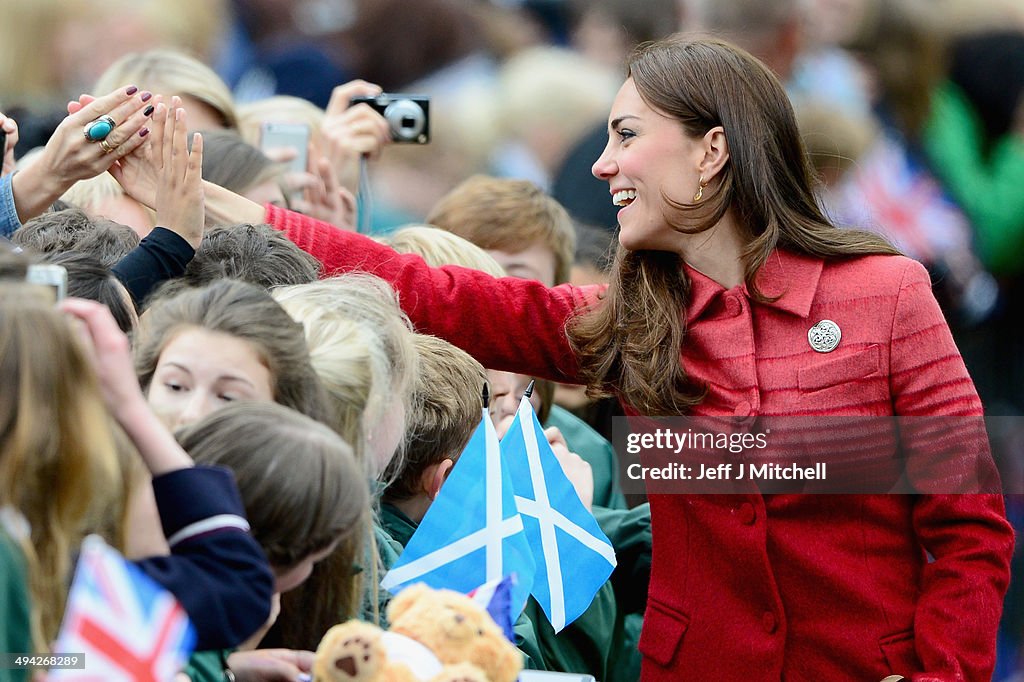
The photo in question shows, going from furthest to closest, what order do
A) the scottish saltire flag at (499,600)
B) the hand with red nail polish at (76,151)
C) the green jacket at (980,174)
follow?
1. the green jacket at (980,174)
2. the hand with red nail polish at (76,151)
3. the scottish saltire flag at (499,600)

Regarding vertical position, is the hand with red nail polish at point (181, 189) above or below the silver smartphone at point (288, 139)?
below

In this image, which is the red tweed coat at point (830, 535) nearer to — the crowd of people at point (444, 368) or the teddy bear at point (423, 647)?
the crowd of people at point (444, 368)

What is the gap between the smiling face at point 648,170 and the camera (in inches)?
120

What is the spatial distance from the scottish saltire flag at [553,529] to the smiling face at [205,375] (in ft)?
2.05

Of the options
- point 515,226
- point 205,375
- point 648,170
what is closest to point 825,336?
point 648,170

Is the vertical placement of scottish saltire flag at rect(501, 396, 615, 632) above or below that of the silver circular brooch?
below

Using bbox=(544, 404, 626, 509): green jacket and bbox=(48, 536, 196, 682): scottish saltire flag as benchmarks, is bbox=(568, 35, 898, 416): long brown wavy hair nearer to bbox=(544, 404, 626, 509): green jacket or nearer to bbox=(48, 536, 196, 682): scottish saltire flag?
bbox=(544, 404, 626, 509): green jacket

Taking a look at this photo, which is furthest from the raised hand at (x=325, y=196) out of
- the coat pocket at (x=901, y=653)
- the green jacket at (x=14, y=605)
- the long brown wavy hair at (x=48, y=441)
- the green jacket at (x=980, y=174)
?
the green jacket at (x=980, y=174)

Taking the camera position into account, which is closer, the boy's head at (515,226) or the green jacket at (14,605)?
the green jacket at (14,605)

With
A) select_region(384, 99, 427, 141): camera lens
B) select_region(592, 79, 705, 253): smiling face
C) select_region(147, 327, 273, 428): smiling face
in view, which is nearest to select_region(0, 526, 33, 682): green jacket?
select_region(147, 327, 273, 428): smiling face

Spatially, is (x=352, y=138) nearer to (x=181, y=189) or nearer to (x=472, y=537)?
(x=181, y=189)

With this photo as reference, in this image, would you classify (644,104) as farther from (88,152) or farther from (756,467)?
(88,152)

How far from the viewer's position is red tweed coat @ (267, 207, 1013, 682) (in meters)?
2.89

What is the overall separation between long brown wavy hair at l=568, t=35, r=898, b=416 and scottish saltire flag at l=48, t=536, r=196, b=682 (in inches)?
55.6
